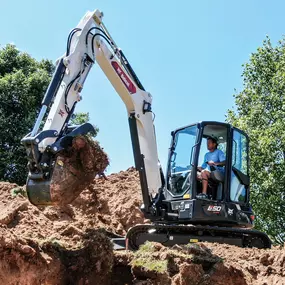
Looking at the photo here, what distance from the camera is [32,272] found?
5.28 meters

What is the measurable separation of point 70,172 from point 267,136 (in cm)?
1178

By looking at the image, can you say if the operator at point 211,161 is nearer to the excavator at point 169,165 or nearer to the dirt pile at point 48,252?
the excavator at point 169,165

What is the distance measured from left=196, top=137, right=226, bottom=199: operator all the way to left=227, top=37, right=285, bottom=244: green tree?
8.86 metres

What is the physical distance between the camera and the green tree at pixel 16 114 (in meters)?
17.0

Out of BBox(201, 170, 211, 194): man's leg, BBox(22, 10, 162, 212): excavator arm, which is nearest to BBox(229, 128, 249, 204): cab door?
BBox(201, 170, 211, 194): man's leg

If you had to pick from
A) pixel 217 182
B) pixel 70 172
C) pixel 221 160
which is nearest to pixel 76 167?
pixel 70 172

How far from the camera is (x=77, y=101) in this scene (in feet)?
22.1

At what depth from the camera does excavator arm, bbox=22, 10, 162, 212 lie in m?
5.78

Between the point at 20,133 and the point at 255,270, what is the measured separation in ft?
43.6

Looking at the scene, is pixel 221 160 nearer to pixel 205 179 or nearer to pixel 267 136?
pixel 205 179

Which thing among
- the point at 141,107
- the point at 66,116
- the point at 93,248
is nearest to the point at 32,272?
the point at 93,248

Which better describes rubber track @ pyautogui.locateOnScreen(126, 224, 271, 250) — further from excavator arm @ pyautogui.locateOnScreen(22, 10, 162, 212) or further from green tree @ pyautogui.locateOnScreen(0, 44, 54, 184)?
green tree @ pyautogui.locateOnScreen(0, 44, 54, 184)

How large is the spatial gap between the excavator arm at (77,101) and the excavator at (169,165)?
2 centimetres

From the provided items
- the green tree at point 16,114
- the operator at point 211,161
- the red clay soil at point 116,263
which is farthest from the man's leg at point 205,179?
the green tree at point 16,114
